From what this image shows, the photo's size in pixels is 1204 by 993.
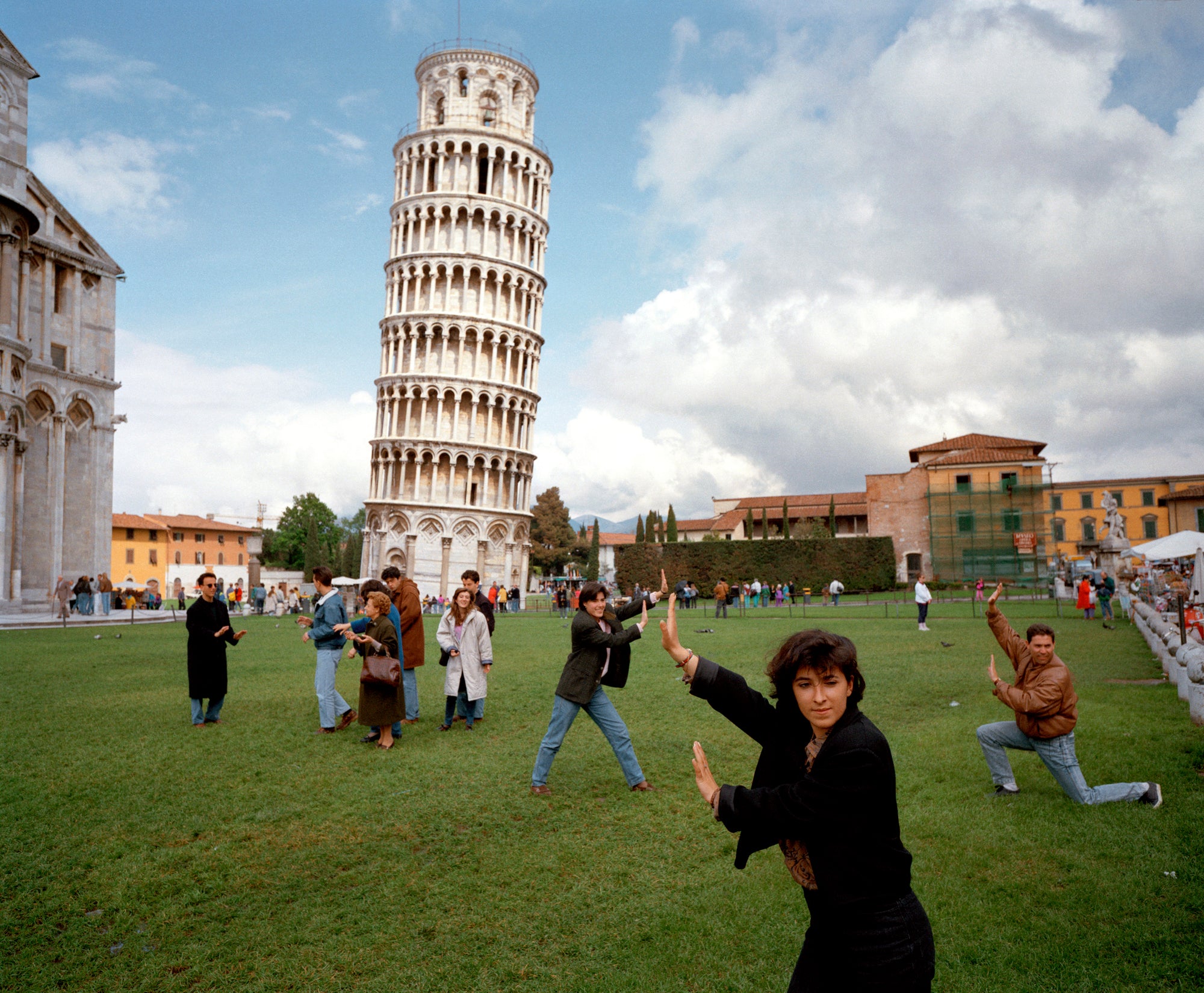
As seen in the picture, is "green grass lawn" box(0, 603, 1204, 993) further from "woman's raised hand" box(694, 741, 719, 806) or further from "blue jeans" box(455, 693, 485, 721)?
"woman's raised hand" box(694, 741, 719, 806)

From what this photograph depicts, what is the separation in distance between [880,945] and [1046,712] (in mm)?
4391

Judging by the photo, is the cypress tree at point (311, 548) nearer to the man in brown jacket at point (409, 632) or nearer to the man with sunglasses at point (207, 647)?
the man with sunglasses at point (207, 647)

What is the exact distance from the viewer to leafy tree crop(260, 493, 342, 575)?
298 ft

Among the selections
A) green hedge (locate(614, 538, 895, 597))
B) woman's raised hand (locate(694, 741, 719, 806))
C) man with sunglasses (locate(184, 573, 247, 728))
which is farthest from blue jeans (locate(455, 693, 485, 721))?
green hedge (locate(614, 538, 895, 597))

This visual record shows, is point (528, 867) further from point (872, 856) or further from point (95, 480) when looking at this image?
point (95, 480)

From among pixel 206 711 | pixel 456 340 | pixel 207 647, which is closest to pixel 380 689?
pixel 207 647

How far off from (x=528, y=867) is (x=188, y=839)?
2688 mm

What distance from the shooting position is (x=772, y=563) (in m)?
52.2

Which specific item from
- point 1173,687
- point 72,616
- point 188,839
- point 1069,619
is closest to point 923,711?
point 1173,687

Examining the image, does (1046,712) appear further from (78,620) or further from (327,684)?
(78,620)

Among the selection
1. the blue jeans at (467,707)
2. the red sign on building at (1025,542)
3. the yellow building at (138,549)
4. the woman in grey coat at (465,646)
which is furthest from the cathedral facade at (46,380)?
the red sign on building at (1025,542)

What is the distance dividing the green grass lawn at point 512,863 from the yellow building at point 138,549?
75019 millimetres

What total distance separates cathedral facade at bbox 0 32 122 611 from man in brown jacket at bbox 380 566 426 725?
2682 centimetres

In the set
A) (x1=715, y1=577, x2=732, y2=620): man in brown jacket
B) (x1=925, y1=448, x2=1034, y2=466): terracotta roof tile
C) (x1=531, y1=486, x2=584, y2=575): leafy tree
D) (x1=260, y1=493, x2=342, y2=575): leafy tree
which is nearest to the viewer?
(x1=715, y1=577, x2=732, y2=620): man in brown jacket
